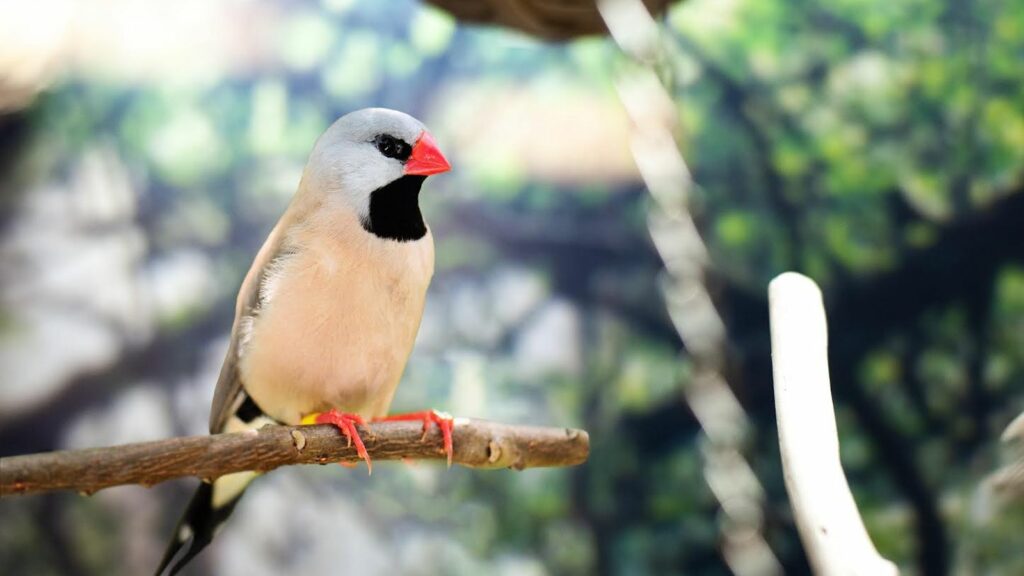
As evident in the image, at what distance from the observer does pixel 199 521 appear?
6.45ft

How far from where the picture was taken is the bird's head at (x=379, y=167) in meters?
1.83

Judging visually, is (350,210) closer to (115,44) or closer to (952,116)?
(115,44)

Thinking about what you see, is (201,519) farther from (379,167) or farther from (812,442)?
(812,442)

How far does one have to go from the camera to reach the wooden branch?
1.26 m

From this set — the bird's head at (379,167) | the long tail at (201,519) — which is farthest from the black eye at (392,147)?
the long tail at (201,519)

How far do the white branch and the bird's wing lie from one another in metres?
0.98

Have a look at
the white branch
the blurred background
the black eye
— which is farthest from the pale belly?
the blurred background

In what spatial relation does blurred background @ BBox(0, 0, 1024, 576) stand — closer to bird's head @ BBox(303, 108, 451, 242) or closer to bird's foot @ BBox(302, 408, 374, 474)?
bird's head @ BBox(303, 108, 451, 242)

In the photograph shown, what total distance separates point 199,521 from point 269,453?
60 cm

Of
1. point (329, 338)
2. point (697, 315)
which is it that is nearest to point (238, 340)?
point (329, 338)

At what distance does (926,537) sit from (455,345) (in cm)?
165

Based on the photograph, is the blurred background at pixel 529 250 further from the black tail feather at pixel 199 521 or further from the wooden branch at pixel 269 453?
the wooden branch at pixel 269 453

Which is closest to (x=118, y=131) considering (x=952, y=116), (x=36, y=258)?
(x=36, y=258)

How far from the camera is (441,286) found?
Answer: 131 inches
